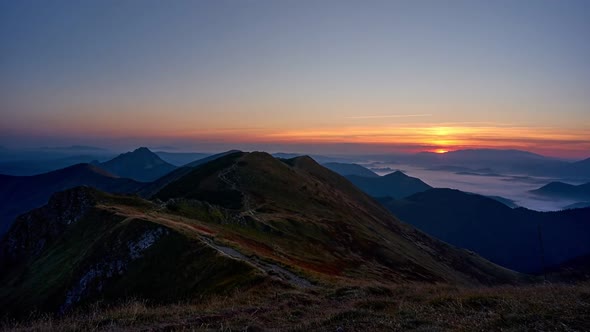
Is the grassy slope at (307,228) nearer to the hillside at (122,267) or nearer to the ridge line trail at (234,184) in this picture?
the ridge line trail at (234,184)

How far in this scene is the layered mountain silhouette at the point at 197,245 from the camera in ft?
117

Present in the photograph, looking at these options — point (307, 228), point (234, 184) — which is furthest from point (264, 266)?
point (234, 184)

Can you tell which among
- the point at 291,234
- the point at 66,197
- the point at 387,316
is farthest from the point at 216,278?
the point at 66,197

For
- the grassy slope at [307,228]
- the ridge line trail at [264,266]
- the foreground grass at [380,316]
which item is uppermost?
the foreground grass at [380,316]

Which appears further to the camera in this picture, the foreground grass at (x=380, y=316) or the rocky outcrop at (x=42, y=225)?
the rocky outcrop at (x=42, y=225)

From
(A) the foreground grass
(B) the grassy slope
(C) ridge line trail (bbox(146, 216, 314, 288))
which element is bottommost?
(B) the grassy slope

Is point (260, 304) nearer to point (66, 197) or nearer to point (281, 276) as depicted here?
point (281, 276)

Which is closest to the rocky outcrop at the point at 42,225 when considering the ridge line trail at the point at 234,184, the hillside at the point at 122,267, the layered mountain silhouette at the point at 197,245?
the layered mountain silhouette at the point at 197,245

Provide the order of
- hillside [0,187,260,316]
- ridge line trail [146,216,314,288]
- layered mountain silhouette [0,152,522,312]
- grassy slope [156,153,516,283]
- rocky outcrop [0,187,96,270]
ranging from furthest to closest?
rocky outcrop [0,187,96,270] < grassy slope [156,153,516,283] < layered mountain silhouette [0,152,522,312] < hillside [0,187,260,316] < ridge line trail [146,216,314,288]

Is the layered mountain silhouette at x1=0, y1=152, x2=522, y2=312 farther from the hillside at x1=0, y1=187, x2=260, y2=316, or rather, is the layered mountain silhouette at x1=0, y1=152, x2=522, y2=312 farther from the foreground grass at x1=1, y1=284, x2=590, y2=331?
the foreground grass at x1=1, y1=284, x2=590, y2=331

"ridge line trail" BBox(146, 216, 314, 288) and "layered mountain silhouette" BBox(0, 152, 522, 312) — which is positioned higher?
"ridge line trail" BBox(146, 216, 314, 288)

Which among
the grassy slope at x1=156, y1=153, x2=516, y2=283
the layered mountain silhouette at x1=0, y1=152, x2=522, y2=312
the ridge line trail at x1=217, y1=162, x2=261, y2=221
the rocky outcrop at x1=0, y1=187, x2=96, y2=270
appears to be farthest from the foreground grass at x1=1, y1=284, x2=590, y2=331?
the rocky outcrop at x1=0, y1=187, x2=96, y2=270

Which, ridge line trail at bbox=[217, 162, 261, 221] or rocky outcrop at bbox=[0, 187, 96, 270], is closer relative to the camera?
rocky outcrop at bbox=[0, 187, 96, 270]

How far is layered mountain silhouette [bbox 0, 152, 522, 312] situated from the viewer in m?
35.8
